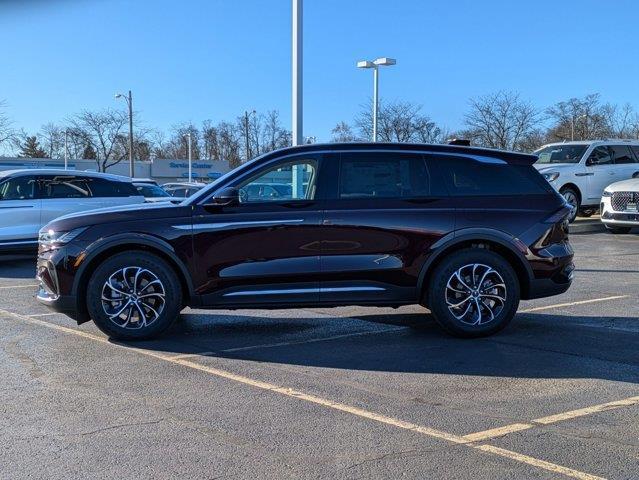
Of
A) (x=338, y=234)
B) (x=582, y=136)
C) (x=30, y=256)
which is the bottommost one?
(x=30, y=256)

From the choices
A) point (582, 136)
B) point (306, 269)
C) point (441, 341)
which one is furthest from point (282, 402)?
point (582, 136)

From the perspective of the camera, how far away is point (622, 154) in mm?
19078

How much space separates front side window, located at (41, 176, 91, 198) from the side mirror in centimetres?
774

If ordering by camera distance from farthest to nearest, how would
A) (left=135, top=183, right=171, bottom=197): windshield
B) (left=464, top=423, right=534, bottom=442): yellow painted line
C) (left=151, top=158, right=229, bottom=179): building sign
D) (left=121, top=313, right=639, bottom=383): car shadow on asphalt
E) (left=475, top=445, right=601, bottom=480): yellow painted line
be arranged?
1. (left=151, top=158, right=229, bottom=179): building sign
2. (left=135, top=183, right=171, bottom=197): windshield
3. (left=121, top=313, right=639, bottom=383): car shadow on asphalt
4. (left=464, top=423, right=534, bottom=442): yellow painted line
5. (left=475, top=445, right=601, bottom=480): yellow painted line

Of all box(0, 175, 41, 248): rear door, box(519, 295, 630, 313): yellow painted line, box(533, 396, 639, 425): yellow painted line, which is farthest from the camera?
box(0, 175, 41, 248): rear door

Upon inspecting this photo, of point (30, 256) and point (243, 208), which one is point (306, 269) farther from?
point (30, 256)

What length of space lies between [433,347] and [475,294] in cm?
72

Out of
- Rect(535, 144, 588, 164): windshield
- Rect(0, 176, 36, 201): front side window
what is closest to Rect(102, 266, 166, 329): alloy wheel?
Rect(0, 176, 36, 201): front side window

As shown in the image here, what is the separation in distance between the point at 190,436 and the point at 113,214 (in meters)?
2.98

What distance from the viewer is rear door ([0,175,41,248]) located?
1257 centimetres

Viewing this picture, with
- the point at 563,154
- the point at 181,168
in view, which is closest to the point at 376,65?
the point at 563,154

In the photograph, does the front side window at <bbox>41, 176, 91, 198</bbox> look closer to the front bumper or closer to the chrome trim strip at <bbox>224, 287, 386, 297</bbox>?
the chrome trim strip at <bbox>224, 287, 386, 297</bbox>

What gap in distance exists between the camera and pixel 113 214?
21.5 ft

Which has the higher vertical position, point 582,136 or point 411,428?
point 582,136
